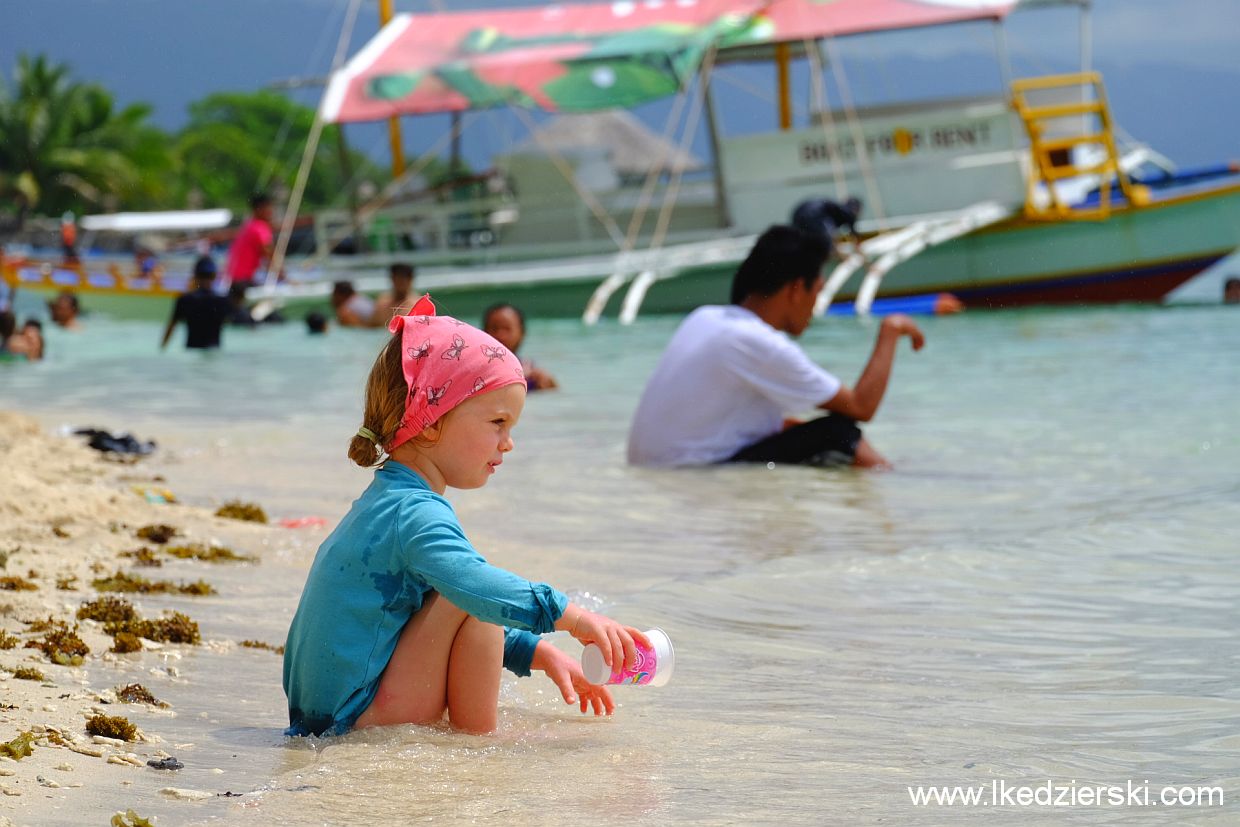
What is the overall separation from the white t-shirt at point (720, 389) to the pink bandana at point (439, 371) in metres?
3.36

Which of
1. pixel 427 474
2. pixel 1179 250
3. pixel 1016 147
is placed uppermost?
pixel 427 474

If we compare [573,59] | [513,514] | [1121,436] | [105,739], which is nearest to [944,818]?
[105,739]

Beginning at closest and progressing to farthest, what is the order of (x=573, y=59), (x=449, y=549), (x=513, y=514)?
(x=449, y=549), (x=513, y=514), (x=573, y=59)

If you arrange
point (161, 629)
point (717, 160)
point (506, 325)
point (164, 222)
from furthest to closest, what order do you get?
1. point (164, 222)
2. point (717, 160)
3. point (506, 325)
4. point (161, 629)

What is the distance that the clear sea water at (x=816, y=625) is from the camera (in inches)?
101

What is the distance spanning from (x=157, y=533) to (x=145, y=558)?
1.24 ft

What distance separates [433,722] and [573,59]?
17.0 meters

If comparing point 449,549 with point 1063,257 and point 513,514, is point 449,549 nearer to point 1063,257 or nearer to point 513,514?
point 513,514

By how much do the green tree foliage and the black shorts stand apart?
53050 millimetres

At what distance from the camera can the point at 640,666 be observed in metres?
2.71

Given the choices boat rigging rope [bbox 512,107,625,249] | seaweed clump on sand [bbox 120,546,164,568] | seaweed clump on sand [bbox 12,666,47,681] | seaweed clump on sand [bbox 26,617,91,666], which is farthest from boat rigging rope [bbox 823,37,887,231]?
seaweed clump on sand [bbox 12,666,47,681]

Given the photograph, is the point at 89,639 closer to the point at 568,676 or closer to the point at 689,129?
the point at 568,676

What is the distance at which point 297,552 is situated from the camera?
4.77 meters

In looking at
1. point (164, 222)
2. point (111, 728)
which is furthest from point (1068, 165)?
point (164, 222)
